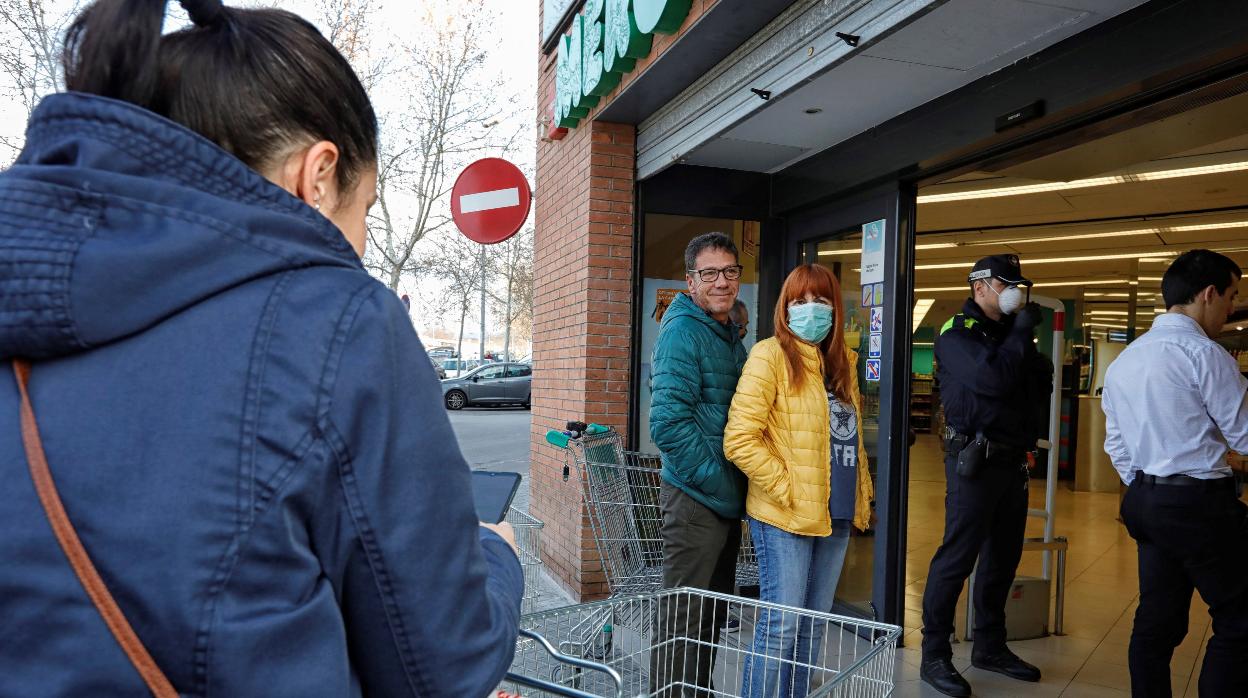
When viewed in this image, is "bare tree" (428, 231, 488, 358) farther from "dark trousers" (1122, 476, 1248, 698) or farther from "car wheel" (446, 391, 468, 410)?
"dark trousers" (1122, 476, 1248, 698)

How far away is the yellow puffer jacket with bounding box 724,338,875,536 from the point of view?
10.3ft

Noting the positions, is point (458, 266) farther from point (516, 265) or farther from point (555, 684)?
point (555, 684)

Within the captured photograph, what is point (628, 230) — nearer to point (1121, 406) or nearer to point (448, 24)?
point (1121, 406)

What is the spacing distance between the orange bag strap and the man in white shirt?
11.7 feet

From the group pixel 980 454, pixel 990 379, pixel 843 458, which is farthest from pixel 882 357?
pixel 843 458

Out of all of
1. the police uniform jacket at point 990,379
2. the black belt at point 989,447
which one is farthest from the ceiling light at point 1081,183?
the black belt at point 989,447

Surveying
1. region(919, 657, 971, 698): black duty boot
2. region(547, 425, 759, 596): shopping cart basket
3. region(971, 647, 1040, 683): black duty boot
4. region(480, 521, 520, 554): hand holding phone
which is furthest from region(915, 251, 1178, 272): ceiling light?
region(480, 521, 520, 554): hand holding phone

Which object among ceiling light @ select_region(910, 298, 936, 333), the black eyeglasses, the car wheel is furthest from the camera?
the car wheel

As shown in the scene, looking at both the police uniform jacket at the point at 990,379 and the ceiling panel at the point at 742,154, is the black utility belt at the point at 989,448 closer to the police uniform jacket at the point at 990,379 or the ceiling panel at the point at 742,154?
the police uniform jacket at the point at 990,379

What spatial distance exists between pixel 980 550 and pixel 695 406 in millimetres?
2044

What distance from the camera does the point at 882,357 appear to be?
4.78 metres

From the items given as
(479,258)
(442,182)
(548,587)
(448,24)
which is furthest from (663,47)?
(479,258)

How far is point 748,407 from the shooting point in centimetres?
319

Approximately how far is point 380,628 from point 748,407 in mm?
2410
